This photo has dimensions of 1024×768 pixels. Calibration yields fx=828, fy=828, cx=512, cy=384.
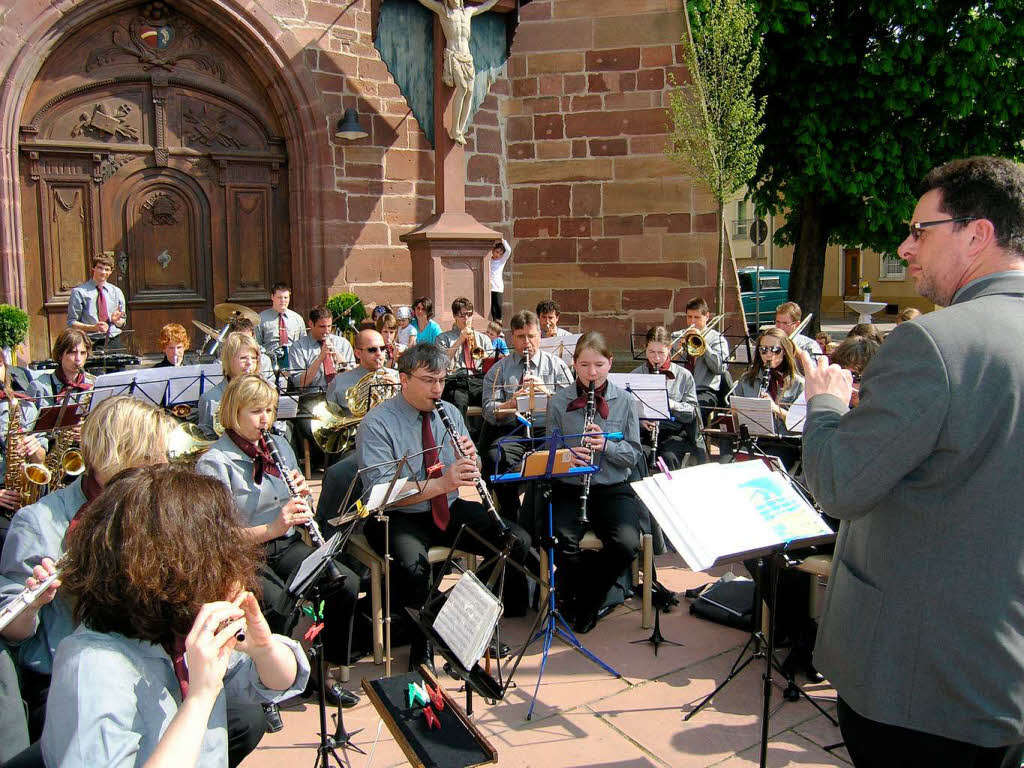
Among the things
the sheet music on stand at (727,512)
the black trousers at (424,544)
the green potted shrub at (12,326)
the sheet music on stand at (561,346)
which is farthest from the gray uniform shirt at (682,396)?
the green potted shrub at (12,326)

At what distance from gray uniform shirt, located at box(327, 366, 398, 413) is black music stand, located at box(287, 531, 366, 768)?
330 centimetres

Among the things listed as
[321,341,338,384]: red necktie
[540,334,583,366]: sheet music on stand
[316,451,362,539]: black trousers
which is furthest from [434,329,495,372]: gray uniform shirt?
[316,451,362,539]: black trousers

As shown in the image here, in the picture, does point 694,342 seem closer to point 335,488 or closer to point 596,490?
point 596,490

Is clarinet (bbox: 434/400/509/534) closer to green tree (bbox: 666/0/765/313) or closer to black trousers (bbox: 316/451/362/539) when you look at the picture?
black trousers (bbox: 316/451/362/539)

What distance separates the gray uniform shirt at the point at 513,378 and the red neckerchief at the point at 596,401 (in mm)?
1156

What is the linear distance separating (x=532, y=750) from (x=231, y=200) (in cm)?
891

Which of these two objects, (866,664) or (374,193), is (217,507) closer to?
(866,664)

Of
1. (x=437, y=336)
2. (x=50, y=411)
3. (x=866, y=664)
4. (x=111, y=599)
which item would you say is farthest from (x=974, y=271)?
(x=437, y=336)

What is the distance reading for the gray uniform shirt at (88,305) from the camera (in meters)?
8.76

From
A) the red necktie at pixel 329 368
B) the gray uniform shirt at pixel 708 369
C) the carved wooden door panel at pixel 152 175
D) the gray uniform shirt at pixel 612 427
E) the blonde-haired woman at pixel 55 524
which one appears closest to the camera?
the blonde-haired woman at pixel 55 524

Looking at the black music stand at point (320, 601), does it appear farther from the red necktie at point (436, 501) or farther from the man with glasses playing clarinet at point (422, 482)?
the red necktie at point (436, 501)

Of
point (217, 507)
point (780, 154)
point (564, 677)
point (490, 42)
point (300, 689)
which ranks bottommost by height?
point (564, 677)

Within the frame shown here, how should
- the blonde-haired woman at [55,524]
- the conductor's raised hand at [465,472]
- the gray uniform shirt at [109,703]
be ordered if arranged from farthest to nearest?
the conductor's raised hand at [465,472]
the blonde-haired woman at [55,524]
the gray uniform shirt at [109,703]

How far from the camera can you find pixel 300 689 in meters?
2.42
